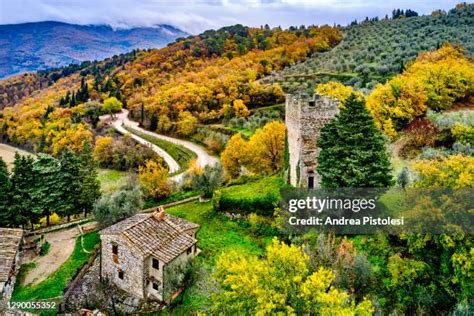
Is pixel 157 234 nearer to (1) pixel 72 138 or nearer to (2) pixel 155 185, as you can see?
(2) pixel 155 185

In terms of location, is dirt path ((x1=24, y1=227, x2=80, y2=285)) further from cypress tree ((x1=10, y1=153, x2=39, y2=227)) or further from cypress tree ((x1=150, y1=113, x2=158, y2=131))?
cypress tree ((x1=150, y1=113, x2=158, y2=131))

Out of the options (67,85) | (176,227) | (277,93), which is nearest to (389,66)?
(277,93)

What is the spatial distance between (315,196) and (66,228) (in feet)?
66.0

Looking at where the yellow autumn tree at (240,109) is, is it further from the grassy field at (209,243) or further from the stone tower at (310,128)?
the stone tower at (310,128)

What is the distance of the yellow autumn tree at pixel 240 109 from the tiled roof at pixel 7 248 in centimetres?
4255

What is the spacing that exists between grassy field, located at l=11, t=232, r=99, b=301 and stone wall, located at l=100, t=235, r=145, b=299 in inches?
104

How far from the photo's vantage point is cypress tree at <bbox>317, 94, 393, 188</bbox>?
22.5m

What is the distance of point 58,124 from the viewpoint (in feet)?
270

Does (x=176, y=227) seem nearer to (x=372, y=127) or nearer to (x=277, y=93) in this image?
(x=372, y=127)

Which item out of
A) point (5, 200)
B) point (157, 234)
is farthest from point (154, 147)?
point (157, 234)

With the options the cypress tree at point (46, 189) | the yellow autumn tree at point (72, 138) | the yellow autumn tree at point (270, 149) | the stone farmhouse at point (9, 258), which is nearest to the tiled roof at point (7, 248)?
the stone farmhouse at point (9, 258)

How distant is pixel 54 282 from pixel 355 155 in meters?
18.7

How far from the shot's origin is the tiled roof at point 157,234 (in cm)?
2291

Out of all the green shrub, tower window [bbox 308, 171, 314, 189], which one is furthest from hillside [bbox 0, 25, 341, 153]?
tower window [bbox 308, 171, 314, 189]
